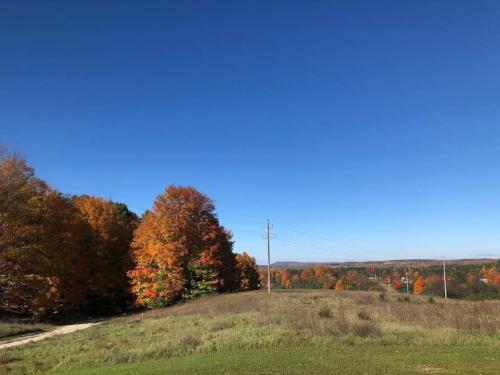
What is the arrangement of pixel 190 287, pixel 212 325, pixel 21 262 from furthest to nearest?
pixel 190 287
pixel 21 262
pixel 212 325

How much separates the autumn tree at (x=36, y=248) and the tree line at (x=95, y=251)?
86 mm

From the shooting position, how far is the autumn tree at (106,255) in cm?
5306

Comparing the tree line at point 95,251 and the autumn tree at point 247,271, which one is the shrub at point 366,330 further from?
the autumn tree at point 247,271

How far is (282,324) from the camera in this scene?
22.1 metres

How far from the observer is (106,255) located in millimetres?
55000

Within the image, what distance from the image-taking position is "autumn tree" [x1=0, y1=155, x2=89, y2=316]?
40.2m

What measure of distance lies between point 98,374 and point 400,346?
9.64m

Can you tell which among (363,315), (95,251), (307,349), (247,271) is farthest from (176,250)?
(247,271)

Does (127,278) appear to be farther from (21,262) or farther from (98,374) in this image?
(98,374)

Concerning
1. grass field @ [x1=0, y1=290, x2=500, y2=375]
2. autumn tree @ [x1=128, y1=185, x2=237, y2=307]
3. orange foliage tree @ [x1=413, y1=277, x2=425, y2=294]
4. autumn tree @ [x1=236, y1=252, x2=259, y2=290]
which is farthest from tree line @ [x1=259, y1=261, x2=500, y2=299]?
grass field @ [x1=0, y1=290, x2=500, y2=375]

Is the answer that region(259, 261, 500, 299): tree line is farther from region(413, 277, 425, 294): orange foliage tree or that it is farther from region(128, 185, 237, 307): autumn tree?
region(128, 185, 237, 307): autumn tree

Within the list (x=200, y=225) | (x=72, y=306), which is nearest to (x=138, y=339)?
(x=72, y=306)

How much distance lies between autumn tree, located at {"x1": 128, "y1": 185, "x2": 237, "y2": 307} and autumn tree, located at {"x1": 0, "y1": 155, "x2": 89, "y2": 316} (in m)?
6.76

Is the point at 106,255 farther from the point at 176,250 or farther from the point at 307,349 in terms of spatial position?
the point at 307,349
